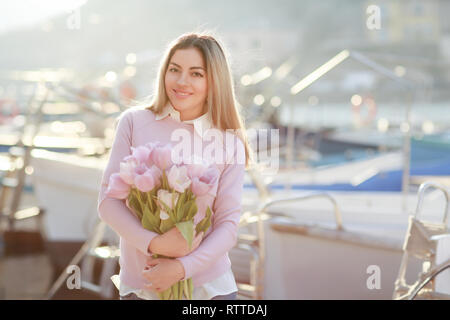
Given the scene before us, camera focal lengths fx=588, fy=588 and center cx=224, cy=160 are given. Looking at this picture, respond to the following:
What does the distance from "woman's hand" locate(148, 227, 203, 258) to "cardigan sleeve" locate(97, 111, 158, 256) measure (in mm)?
17

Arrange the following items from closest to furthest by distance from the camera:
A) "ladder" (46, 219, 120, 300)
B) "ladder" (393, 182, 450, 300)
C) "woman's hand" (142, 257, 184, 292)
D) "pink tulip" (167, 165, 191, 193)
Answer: "pink tulip" (167, 165, 191, 193) < "woman's hand" (142, 257, 184, 292) < "ladder" (393, 182, 450, 300) < "ladder" (46, 219, 120, 300)

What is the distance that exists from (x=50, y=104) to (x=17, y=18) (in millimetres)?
15602

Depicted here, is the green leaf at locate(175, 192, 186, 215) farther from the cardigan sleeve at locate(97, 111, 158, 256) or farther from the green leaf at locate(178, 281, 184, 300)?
the green leaf at locate(178, 281, 184, 300)

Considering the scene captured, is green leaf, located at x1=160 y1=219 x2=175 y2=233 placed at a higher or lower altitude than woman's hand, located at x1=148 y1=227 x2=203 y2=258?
higher

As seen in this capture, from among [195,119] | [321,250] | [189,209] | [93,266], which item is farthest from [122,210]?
[93,266]

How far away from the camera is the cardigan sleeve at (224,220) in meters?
1.46

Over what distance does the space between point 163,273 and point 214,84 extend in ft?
1.77

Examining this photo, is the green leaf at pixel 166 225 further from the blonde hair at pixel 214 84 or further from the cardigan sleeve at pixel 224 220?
the blonde hair at pixel 214 84

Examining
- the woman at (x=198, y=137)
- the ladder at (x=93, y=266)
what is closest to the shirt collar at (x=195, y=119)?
the woman at (x=198, y=137)

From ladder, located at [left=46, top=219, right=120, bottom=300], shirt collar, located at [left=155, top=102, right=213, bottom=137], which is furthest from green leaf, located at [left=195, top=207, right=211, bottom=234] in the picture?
ladder, located at [left=46, top=219, right=120, bottom=300]

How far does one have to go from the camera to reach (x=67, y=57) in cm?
2878

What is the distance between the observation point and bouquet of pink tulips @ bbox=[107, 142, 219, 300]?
1284mm

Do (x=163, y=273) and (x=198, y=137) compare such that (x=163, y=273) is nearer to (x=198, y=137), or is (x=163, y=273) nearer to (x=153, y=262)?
(x=153, y=262)

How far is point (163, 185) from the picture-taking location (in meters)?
1.31
